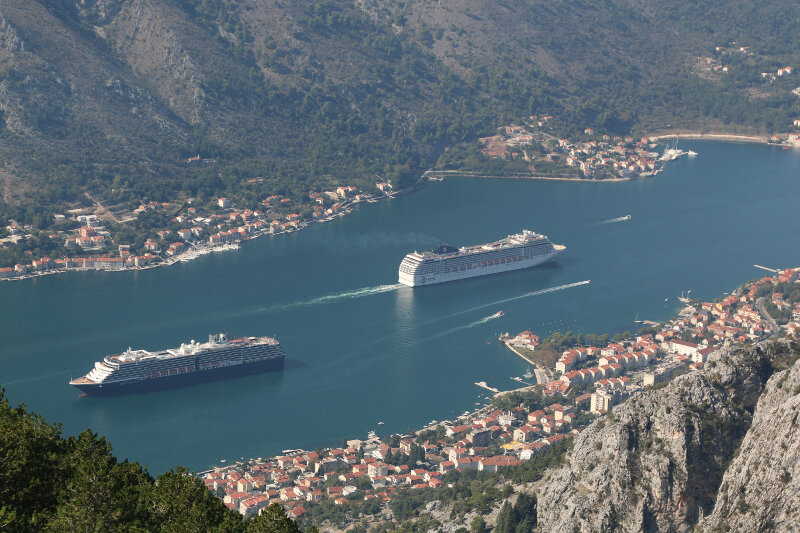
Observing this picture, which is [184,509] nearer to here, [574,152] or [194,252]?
[194,252]

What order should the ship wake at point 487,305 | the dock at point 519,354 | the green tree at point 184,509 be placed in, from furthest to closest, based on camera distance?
the ship wake at point 487,305
the dock at point 519,354
the green tree at point 184,509

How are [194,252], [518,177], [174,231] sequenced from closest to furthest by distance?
[194,252]
[174,231]
[518,177]

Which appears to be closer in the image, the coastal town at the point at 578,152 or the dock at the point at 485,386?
the dock at the point at 485,386

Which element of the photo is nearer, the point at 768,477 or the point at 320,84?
the point at 768,477

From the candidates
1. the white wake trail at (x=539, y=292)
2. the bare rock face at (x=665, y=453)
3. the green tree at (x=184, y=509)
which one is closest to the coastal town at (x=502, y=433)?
the white wake trail at (x=539, y=292)

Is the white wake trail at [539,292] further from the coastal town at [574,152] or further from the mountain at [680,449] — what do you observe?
the mountain at [680,449]

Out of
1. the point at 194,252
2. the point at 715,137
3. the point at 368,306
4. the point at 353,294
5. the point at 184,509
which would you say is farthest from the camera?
the point at 715,137

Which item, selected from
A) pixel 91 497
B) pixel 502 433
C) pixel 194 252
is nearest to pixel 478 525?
pixel 502 433

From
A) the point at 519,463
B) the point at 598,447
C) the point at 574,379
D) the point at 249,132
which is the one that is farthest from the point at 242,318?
the point at 249,132
